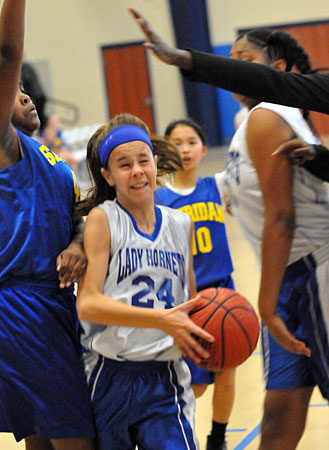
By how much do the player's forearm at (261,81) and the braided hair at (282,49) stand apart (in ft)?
2.10

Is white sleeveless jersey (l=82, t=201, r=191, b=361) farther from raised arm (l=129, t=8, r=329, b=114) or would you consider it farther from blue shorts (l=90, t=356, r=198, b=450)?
raised arm (l=129, t=8, r=329, b=114)

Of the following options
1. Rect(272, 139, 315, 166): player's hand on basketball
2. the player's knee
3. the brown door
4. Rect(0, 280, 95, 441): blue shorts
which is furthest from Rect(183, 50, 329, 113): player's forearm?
the brown door

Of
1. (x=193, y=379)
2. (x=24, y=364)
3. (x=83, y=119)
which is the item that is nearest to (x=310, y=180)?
(x=24, y=364)

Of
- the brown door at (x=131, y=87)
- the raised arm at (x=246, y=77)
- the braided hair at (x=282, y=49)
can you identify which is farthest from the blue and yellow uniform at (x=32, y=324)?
the brown door at (x=131, y=87)

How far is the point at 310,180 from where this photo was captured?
2.70 metres

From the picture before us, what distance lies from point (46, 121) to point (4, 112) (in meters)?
12.7

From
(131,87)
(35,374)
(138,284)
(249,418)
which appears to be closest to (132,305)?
(138,284)

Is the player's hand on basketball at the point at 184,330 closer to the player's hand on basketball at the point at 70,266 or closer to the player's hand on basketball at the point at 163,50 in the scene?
the player's hand on basketball at the point at 70,266

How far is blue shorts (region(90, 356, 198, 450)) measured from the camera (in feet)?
8.70

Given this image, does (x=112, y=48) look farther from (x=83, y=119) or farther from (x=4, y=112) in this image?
(x=4, y=112)

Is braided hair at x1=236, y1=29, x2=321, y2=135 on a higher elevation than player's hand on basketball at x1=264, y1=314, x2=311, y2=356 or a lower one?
higher

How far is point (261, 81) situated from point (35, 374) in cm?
126

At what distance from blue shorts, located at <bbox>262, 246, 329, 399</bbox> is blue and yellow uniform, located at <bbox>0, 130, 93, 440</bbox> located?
71 centimetres

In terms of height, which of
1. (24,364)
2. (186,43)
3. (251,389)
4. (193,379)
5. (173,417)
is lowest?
(251,389)
